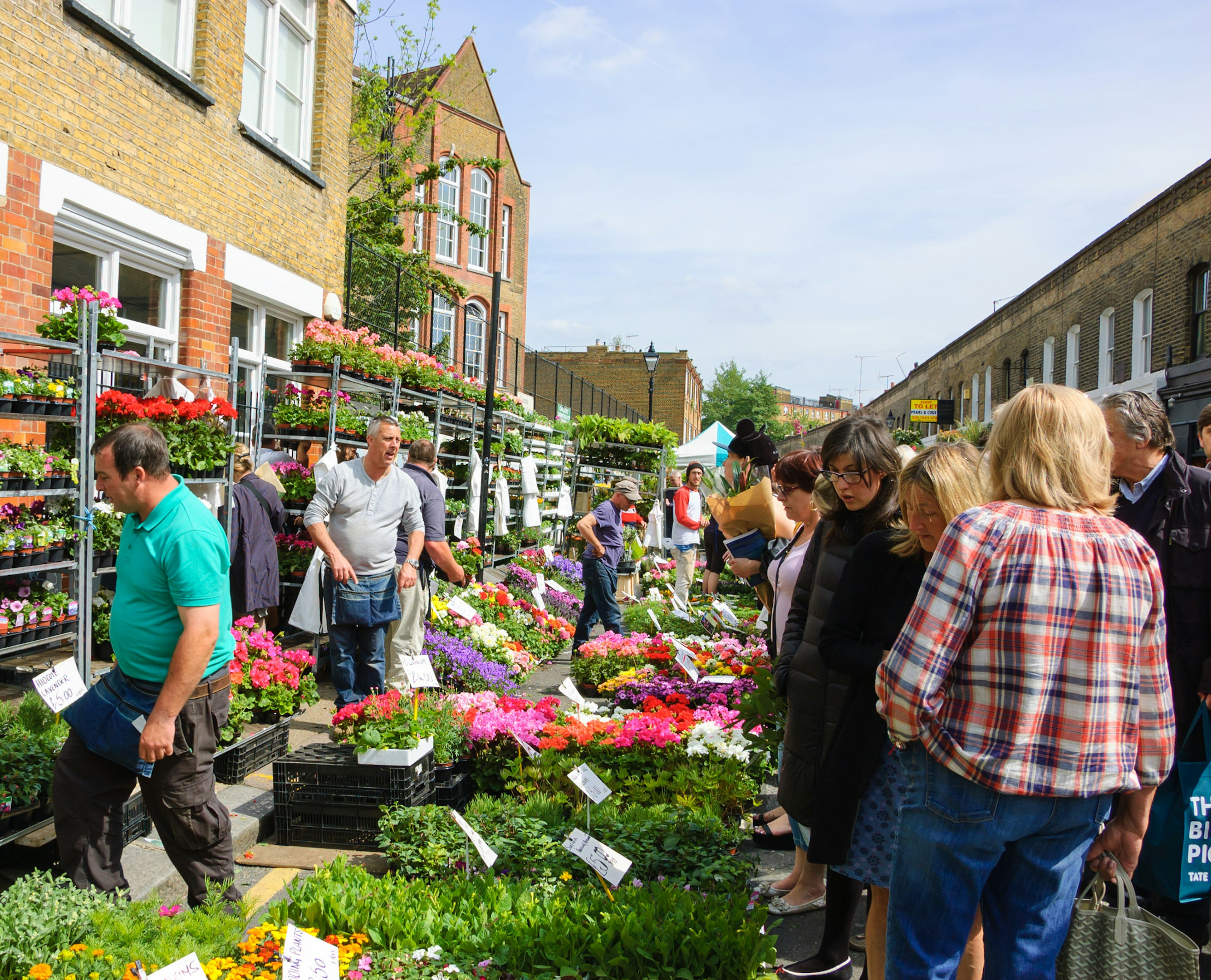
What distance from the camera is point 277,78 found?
9.86 meters

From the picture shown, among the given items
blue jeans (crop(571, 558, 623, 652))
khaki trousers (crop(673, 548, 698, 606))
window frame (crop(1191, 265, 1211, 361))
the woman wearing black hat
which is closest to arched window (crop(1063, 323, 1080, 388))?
window frame (crop(1191, 265, 1211, 361))

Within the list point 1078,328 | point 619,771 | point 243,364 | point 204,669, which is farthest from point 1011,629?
point 1078,328

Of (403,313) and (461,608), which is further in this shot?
(403,313)

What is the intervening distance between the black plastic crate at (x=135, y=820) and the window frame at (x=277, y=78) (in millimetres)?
7361

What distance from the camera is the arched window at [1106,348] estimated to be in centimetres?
2384

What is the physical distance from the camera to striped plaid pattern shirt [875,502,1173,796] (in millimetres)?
1917

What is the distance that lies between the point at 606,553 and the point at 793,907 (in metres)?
5.14

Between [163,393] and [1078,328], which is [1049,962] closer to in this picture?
[163,393]

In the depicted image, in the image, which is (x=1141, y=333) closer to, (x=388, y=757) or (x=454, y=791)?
(x=454, y=791)

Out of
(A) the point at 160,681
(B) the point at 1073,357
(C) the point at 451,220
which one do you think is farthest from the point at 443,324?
(A) the point at 160,681

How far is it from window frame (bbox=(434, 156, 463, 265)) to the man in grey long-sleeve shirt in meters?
24.0

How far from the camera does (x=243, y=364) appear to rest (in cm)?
984

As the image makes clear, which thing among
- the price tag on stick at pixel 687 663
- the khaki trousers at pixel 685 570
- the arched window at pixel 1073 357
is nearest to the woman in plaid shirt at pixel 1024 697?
the price tag on stick at pixel 687 663

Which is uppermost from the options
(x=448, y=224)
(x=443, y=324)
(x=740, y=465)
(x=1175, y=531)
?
(x=448, y=224)
